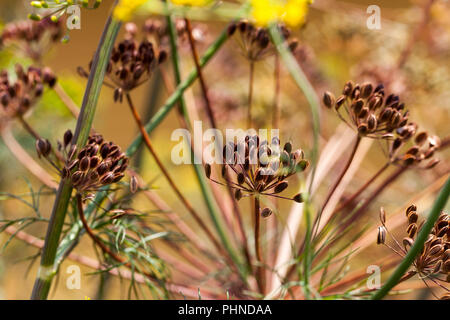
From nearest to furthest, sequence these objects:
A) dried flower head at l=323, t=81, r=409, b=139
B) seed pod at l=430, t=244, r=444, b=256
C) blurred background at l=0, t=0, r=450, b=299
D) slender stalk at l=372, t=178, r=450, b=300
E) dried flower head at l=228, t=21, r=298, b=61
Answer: slender stalk at l=372, t=178, r=450, b=300, seed pod at l=430, t=244, r=444, b=256, dried flower head at l=323, t=81, r=409, b=139, dried flower head at l=228, t=21, r=298, b=61, blurred background at l=0, t=0, r=450, b=299

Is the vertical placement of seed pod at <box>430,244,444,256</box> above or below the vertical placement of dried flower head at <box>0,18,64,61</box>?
below

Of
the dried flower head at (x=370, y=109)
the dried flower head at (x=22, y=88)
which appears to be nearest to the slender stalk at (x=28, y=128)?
the dried flower head at (x=22, y=88)

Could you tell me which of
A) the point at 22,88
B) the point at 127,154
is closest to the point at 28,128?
the point at 22,88

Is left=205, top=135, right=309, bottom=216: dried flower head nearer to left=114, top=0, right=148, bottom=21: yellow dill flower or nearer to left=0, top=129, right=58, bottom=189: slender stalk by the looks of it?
left=114, top=0, right=148, bottom=21: yellow dill flower

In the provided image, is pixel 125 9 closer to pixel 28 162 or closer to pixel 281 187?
pixel 281 187

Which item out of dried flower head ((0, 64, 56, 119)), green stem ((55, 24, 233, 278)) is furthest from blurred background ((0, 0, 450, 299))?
green stem ((55, 24, 233, 278))

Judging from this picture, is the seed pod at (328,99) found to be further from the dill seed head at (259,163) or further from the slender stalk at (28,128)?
the slender stalk at (28,128)
